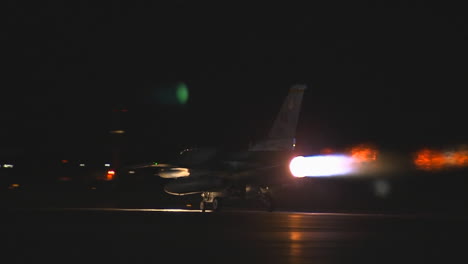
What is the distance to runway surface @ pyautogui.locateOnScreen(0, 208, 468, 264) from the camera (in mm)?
13547

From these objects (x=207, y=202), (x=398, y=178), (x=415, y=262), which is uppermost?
(x=398, y=178)

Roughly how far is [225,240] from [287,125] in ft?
54.4

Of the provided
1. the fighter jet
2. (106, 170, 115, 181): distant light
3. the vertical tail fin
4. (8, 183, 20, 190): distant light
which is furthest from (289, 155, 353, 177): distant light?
(8, 183, 20, 190): distant light

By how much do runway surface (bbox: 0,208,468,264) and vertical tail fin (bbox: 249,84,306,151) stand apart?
26.2 ft

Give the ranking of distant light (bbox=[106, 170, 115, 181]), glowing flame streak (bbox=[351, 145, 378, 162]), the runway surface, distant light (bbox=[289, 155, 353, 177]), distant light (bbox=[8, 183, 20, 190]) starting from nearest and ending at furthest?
1. the runway surface
2. distant light (bbox=[289, 155, 353, 177])
3. distant light (bbox=[106, 170, 115, 181])
4. distant light (bbox=[8, 183, 20, 190])
5. glowing flame streak (bbox=[351, 145, 378, 162])

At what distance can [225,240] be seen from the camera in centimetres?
1703

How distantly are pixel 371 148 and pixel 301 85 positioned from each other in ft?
67.2

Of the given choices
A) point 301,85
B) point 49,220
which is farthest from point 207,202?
point 49,220

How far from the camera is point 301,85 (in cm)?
3350

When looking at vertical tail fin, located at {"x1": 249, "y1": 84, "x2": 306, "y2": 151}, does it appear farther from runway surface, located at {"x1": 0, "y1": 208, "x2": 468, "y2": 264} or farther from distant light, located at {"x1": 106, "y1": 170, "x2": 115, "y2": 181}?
distant light, located at {"x1": 106, "y1": 170, "x2": 115, "y2": 181}

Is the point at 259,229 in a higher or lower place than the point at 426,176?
lower

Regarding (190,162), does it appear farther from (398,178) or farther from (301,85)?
(398,178)

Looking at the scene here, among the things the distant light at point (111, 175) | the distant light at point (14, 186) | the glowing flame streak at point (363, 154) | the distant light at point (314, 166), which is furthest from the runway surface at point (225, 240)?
the glowing flame streak at point (363, 154)

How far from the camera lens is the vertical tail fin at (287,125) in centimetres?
3300
